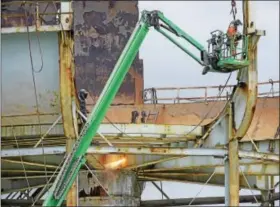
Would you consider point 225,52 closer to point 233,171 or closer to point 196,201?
point 233,171

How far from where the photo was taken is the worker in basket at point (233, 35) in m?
21.3

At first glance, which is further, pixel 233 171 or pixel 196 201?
pixel 196 201

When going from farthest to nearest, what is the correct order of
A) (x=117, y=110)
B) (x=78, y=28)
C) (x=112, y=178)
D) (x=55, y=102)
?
1. (x=78, y=28)
2. (x=117, y=110)
3. (x=112, y=178)
4. (x=55, y=102)

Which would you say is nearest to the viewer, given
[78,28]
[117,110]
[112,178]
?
[112,178]

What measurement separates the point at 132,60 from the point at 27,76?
362cm

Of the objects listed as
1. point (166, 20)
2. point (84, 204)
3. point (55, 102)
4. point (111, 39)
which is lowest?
point (84, 204)

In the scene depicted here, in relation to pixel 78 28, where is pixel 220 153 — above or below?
below

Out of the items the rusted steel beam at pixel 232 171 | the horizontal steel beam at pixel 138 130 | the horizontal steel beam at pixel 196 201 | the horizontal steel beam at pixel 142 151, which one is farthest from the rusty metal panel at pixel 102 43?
the horizontal steel beam at pixel 142 151

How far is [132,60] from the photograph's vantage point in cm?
1978

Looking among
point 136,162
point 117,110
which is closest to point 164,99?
point 117,110

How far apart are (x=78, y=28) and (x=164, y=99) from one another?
271 inches

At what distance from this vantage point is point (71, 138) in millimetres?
21469

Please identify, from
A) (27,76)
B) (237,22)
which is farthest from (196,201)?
(27,76)

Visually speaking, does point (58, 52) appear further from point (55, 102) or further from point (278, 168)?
point (278, 168)
